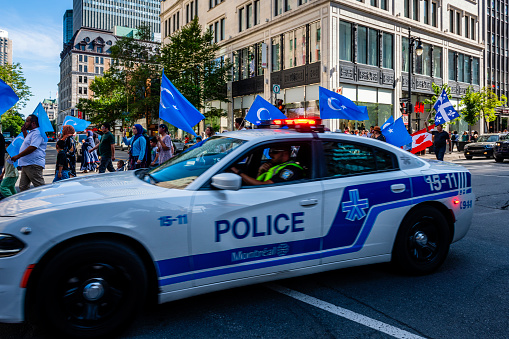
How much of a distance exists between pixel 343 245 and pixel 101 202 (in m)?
2.18

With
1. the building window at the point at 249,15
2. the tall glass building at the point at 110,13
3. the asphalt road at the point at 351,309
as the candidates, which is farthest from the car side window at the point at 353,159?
the tall glass building at the point at 110,13

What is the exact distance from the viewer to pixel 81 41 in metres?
117

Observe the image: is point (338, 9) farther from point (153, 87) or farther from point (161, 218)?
point (161, 218)

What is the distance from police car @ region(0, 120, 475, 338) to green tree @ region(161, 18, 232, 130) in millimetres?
30634

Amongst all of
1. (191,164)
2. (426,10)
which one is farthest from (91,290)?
(426,10)

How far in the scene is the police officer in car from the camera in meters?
3.61

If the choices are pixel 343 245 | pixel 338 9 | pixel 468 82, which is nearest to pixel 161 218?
pixel 343 245

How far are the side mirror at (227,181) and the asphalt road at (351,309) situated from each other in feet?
3.48

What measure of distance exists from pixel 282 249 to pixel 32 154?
5790 millimetres

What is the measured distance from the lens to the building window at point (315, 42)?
93.7 feet

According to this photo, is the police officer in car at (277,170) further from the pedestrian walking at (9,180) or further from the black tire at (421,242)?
the pedestrian walking at (9,180)

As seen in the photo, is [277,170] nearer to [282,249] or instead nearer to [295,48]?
[282,249]

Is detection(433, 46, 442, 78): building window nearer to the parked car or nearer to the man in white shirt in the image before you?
the parked car

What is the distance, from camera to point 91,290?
2.84 metres
